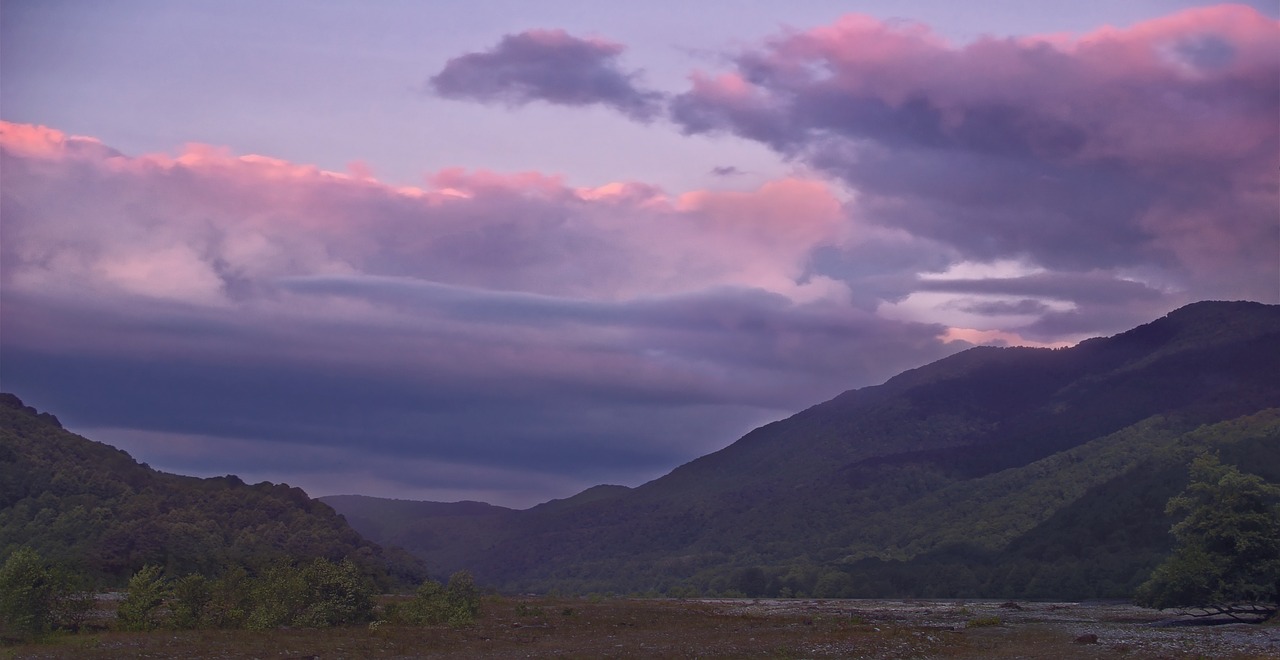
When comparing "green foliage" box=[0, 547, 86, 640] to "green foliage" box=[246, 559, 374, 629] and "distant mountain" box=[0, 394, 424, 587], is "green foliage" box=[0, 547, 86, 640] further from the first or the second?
"distant mountain" box=[0, 394, 424, 587]

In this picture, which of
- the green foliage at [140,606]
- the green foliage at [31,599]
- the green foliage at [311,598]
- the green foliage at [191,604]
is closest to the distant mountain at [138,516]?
the green foliage at [311,598]

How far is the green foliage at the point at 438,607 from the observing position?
7444cm

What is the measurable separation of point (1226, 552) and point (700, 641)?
34706mm

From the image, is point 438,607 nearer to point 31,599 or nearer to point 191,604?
point 191,604

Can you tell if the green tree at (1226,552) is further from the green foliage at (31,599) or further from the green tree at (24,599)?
the green tree at (24,599)

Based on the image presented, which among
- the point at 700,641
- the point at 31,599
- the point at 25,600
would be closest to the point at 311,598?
the point at 31,599

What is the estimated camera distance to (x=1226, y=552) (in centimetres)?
7062

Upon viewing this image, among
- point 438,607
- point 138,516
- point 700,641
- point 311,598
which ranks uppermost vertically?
point 138,516

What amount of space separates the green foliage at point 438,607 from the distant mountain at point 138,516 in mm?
37628

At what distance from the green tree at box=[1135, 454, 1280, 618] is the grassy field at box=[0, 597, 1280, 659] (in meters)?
2.30

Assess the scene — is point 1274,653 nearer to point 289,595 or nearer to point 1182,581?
point 1182,581

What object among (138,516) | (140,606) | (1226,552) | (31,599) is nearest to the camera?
(31,599)

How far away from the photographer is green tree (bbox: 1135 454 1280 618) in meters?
69.2

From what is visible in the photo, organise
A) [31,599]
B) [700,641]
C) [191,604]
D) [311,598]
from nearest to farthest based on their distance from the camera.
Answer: [31,599] → [191,604] → [700,641] → [311,598]
